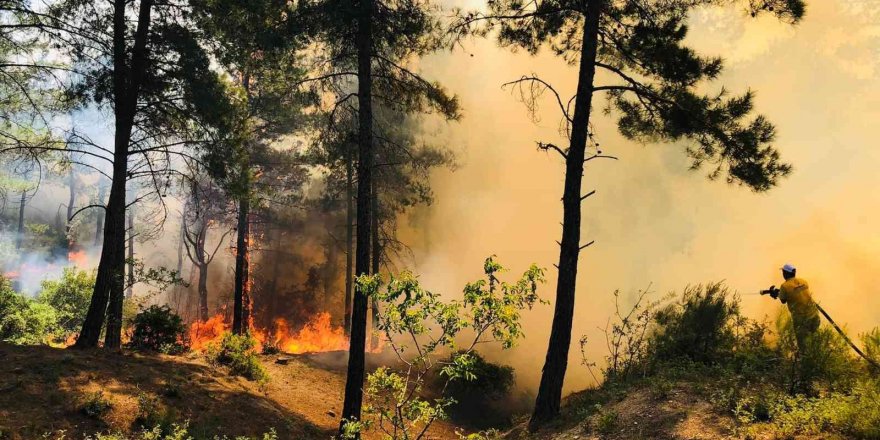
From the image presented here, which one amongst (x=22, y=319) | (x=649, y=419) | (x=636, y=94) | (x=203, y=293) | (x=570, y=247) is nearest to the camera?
(x=649, y=419)

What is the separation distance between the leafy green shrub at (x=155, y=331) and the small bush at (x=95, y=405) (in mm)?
4378

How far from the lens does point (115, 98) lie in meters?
9.89

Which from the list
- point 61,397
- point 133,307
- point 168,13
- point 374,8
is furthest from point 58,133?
point 133,307

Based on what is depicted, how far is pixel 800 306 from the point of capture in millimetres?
6996

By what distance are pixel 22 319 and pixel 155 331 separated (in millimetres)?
7305

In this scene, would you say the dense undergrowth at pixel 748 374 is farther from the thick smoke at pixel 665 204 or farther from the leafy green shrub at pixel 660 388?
the thick smoke at pixel 665 204

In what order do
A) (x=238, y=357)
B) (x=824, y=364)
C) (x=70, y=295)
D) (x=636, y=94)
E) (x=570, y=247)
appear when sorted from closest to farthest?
(x=824, y=364) < (x=570, y=247) < (x=636, y=94) < (x=238, y=357) < (x=70, y=295)

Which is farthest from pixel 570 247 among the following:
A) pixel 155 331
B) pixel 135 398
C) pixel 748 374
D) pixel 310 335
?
pixel 310 335

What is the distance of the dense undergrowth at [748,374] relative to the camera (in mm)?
5262

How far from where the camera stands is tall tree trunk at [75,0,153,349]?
31.9 ft

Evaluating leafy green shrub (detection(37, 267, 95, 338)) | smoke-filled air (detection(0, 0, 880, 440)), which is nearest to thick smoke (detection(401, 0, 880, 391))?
smoke-filled air (detection(0, 0, 880, 440))

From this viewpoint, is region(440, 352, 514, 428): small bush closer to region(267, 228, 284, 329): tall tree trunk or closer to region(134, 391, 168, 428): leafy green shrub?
region(134, 391, 168, 428): leafy green shrub

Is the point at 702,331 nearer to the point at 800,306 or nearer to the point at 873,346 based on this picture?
the point at 800,306

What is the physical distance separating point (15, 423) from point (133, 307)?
15.2 meters
